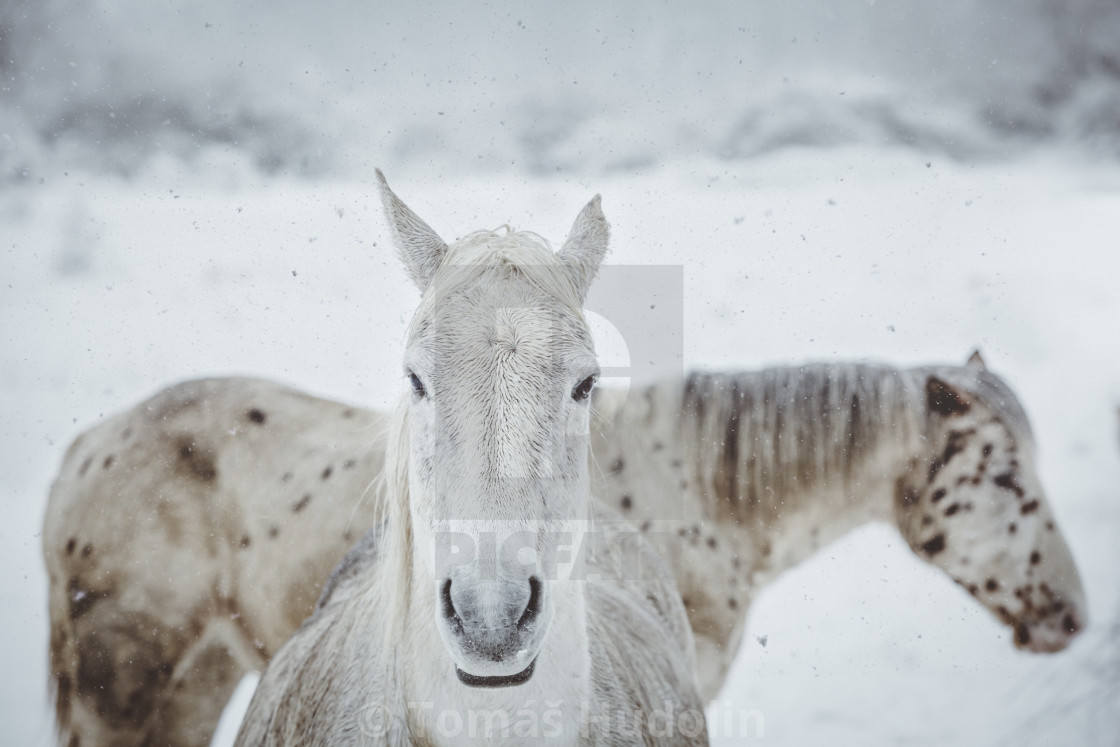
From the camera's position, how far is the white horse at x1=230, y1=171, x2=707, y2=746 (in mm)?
724

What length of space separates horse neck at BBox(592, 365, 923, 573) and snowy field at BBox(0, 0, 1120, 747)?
4.6 inches

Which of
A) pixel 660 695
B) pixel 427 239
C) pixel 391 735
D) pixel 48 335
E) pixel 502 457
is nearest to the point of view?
pixel 502 457

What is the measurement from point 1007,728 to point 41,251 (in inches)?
135

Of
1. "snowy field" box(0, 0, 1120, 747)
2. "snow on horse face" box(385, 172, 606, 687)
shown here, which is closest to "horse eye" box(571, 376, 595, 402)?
"snow on horse face" box(385, 172, 606, 687)

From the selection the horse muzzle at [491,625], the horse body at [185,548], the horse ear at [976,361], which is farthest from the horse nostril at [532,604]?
the horse ear at [976,361]

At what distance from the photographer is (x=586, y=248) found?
108 cm

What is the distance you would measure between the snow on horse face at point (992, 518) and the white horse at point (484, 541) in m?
1.23

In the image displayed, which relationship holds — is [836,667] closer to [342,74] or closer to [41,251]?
[342,74]

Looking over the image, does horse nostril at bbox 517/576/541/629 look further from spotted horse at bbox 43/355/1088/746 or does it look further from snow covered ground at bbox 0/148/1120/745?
snow covered ground at bbox 0/148/1120/745

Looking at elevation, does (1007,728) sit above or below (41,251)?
below

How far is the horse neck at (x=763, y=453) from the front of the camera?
6.24ft

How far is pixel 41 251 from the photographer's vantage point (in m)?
1.86

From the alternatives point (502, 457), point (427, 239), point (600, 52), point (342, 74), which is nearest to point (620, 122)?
point (600, 52)

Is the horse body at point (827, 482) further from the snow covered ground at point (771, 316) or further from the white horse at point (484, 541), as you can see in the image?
the white horse at point (484, 541)
